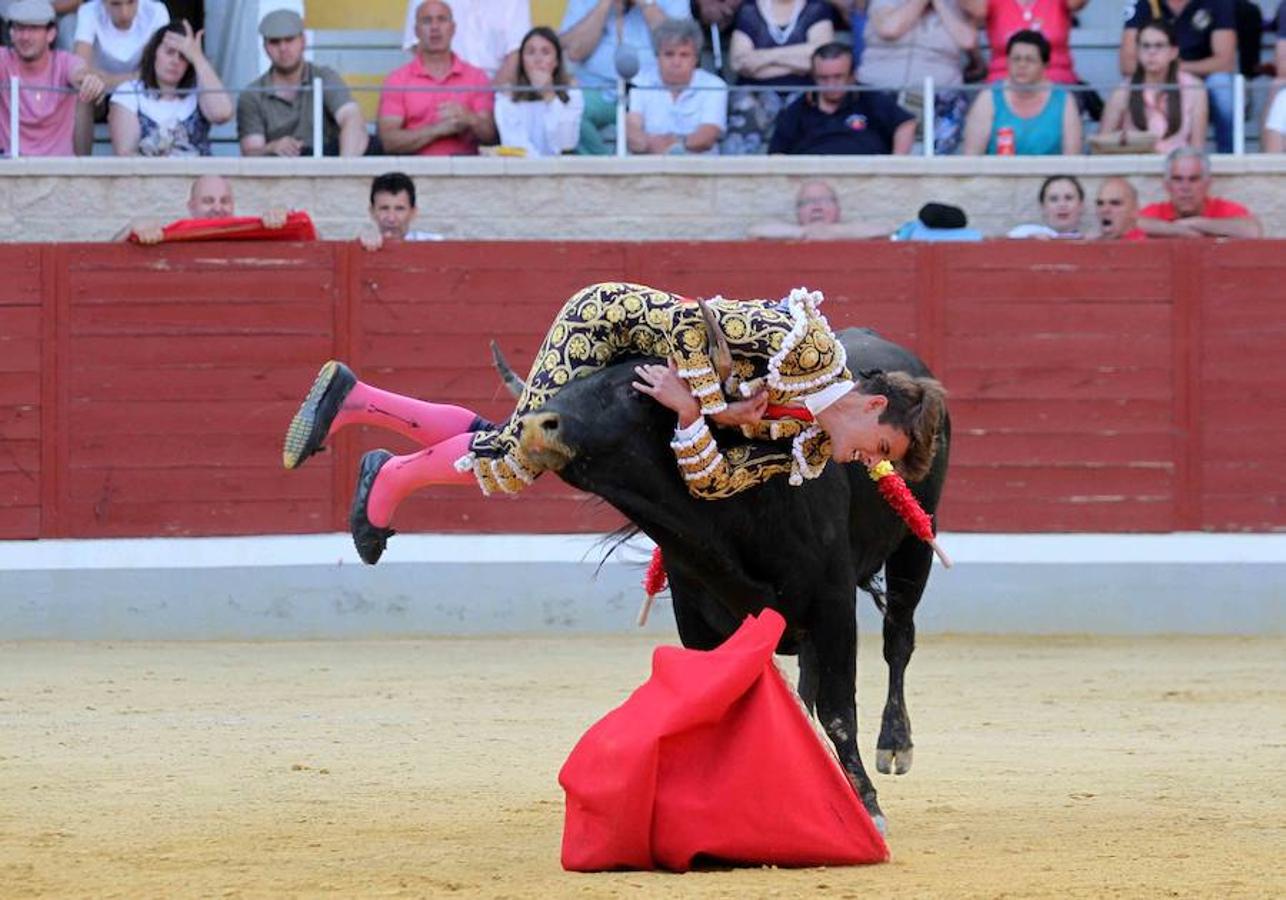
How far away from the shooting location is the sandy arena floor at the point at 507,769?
14.7 ft

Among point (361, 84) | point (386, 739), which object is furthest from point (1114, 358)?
point (386, 739)

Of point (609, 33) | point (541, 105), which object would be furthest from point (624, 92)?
point (609, 33)

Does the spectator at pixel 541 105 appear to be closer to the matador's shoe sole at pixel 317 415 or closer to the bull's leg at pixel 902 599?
the bull's leg at pixel 902 599

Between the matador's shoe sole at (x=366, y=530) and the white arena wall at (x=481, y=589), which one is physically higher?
the matador's shoe sole at (x=366, y=530)

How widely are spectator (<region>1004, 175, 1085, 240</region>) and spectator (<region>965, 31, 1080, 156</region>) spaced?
7.5 inches

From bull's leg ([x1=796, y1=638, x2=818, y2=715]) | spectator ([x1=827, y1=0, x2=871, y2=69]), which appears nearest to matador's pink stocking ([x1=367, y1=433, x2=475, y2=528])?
bull's leg ([x1=796, y1=638, x2=818, y2=715])

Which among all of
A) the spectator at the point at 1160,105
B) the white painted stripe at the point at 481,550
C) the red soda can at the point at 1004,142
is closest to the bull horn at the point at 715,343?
the white painted stripe at the point at 481,550

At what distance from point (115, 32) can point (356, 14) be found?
166 centimetres

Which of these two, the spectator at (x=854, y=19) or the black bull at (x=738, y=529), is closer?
the black bull at (x=738, y=529)

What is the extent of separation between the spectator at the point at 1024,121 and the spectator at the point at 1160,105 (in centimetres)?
17

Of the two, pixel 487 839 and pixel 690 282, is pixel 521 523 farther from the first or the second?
pixel 487 839

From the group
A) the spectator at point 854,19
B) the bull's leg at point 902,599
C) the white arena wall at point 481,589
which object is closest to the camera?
the bull's leg at point 902,599

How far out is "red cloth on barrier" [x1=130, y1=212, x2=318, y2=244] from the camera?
Result: 32.0 feet

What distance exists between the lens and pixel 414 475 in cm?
493
